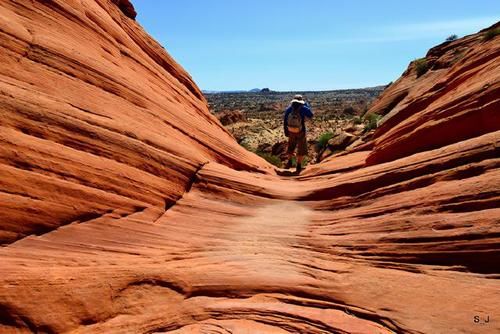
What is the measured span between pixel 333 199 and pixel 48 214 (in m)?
5.84

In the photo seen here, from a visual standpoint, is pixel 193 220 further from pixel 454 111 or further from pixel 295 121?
pixel 295 121

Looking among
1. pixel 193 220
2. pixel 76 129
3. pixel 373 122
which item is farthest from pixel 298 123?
pixel 76 129

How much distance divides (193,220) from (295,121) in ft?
27.4

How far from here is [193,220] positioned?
8461 millimetres

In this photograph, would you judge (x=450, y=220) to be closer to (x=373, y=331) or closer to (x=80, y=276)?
(x=373, y=331)

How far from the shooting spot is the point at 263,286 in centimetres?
642

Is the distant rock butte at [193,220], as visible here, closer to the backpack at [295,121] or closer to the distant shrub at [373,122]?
the backpack at [295,121]

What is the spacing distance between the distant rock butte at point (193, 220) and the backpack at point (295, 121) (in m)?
5.24

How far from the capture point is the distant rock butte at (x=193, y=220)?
566cm


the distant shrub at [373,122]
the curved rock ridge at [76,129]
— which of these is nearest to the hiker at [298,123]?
the distant shrub at [373,122]

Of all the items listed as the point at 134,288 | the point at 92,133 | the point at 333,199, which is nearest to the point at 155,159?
the point at 92,133

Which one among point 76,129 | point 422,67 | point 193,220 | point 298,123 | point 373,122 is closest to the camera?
point 76,129

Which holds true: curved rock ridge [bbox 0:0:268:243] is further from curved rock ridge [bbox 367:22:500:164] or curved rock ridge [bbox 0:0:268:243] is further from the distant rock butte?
curved rock ridge [bbox 367:22:500:164]

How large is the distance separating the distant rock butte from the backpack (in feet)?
17.2
